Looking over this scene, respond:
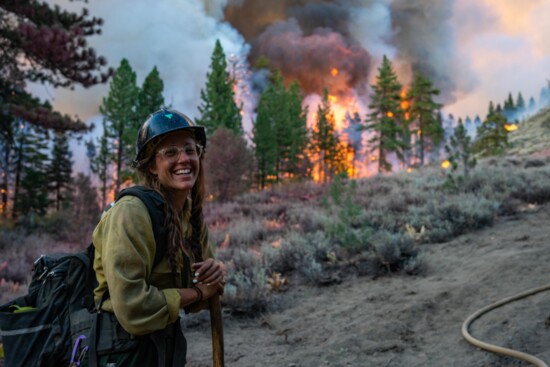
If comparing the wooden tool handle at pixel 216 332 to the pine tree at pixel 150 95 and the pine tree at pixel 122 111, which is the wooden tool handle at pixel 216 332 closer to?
the pine tree at pixel 122 111

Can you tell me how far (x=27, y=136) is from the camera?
33.3 metres

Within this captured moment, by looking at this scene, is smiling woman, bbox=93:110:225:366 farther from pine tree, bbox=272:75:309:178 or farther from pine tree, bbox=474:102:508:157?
pine tree, bbox=474:102:508:157

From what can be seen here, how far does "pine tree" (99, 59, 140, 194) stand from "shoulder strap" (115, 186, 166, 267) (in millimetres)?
32530

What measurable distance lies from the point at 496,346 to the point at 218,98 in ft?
110

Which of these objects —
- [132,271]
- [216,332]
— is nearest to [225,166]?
[216,332]

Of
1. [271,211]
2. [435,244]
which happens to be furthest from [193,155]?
[271,211]

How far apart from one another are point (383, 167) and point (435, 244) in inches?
1369

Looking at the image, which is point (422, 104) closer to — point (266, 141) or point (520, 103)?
point (266, 141)

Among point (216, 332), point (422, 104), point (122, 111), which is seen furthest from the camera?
point (422, 104)

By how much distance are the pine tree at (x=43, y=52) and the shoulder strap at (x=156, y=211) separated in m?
10.7

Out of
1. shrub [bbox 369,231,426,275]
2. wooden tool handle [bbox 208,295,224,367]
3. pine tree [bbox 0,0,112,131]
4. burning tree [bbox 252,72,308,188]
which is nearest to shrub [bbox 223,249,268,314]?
shrub [bbox 369,231,426,275]

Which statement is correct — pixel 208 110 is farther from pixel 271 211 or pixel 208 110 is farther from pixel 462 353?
pixel 462 353

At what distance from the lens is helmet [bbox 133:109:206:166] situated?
209 cm

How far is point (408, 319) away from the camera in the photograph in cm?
471
